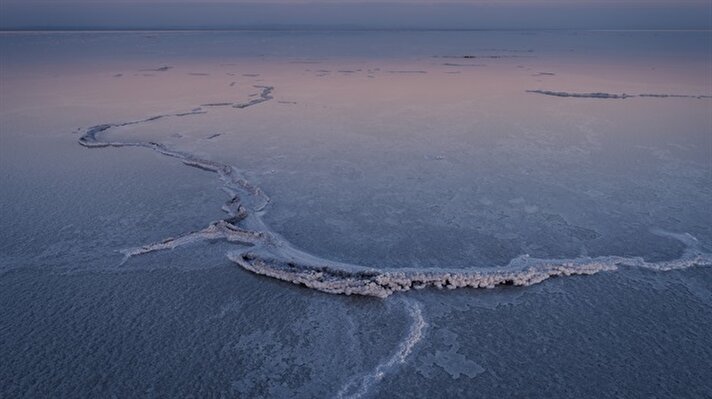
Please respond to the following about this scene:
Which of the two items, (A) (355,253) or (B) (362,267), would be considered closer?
(B) (362,267)

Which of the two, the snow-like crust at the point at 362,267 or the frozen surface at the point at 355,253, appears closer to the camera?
the frozen surface at the point at 355,253

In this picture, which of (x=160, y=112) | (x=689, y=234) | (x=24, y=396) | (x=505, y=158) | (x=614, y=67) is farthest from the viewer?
(x=614, y=67)

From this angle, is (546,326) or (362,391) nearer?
(362,391)

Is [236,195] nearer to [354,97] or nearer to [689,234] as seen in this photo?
[689,234]

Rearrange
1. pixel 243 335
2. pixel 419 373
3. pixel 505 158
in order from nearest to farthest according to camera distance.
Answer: pixel 419 373 → pixel 243 335 → pixel 505 158

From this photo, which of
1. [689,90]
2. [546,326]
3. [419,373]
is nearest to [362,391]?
[419,373]

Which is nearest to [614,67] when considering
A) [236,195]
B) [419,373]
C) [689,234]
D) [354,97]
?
[354,97]

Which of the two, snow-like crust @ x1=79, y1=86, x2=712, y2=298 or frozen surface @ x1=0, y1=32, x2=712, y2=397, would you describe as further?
snow-like crust @ x1=79, y1=86, x2=712, y2=298
